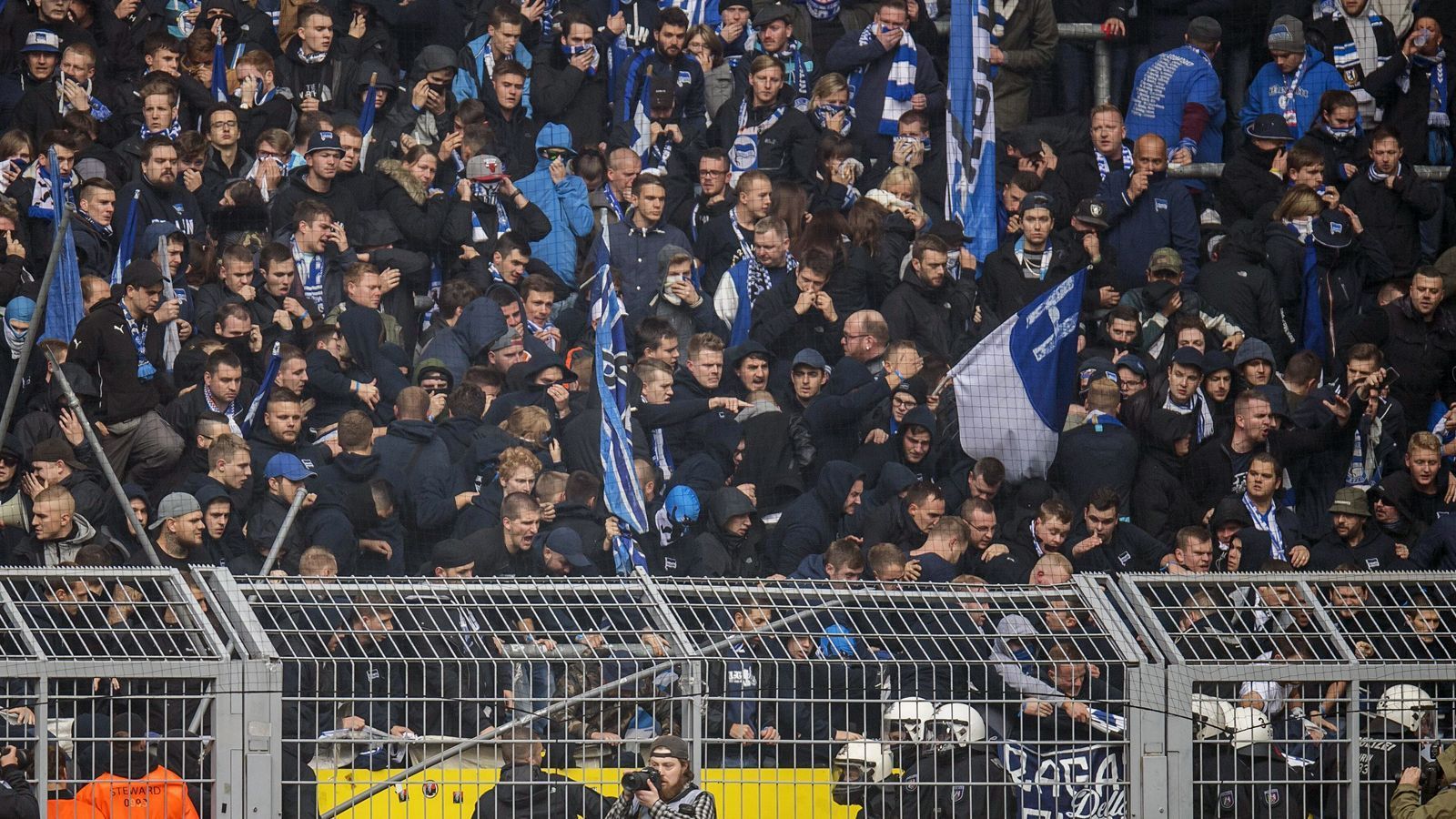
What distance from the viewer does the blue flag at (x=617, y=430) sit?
10047mm

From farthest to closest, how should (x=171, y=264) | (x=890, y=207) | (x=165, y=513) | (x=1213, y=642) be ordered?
(x=890, y=207) < (x=171, y=264) < (x=165, y=513) < (x=1213, y=642)

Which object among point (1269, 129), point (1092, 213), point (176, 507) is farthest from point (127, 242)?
point (1269, 129)

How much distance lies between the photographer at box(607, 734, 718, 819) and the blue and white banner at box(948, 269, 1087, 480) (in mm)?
5590

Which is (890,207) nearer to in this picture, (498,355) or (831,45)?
(831,45)

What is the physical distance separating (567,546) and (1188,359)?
337 cm

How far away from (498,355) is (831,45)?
2741 millimetres

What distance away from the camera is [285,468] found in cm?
973

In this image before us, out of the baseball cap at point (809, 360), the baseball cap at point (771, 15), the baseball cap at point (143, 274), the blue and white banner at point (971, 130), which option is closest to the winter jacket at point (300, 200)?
the baseball cap at point (143, 274)

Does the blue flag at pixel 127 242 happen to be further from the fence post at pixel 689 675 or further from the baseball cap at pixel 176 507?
the fence post at pixel 689 675

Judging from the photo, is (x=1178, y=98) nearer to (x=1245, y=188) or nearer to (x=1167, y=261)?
(x=1245, y=188)

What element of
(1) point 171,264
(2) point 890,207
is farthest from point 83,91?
(2) point 890,207

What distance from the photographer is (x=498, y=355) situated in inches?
410

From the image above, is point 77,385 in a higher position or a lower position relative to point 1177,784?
higher

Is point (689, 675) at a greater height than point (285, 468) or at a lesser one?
lesser
